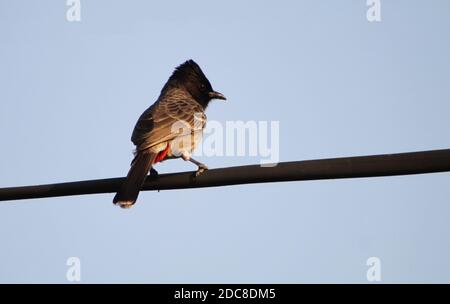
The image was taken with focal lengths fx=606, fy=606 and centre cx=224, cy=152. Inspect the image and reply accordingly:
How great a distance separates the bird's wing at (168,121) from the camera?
5.97 m

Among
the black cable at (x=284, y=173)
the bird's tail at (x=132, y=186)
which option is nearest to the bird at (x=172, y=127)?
the bird's tail at (x=132, y=186)

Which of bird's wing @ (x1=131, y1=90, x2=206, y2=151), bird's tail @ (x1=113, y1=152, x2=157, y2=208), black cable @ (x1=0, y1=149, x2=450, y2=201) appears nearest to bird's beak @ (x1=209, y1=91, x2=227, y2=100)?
→ bird's wing @ (x1=131, y1=90, x2=206, y2=151)

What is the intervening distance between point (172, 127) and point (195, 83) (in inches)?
73.2

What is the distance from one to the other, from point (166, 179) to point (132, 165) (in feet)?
4.08

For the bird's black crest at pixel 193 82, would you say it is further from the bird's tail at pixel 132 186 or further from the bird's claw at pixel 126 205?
the bird's claw at pixel 126 205

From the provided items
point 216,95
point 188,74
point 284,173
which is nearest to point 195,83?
point 188,74

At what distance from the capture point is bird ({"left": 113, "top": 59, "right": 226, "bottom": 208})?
5.22 meters

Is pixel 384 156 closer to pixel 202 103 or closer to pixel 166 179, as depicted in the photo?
pixel 166 179

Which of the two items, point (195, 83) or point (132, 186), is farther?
point (195, 83)

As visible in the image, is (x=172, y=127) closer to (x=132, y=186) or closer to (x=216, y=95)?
(x=132, y=186)

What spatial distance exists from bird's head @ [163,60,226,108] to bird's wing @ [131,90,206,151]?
33 cm

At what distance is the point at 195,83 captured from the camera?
7.98 metres

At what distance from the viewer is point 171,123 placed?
6.35m
